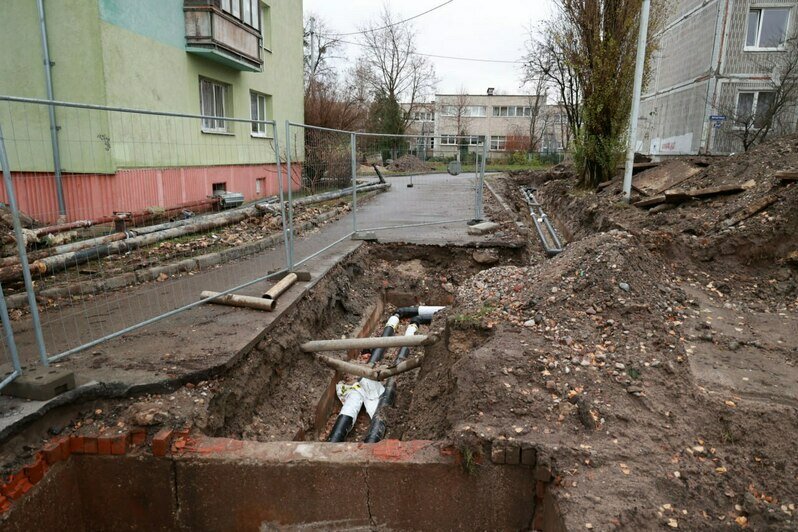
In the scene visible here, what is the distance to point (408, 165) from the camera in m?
16.5

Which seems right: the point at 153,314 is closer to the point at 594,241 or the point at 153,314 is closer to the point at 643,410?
the point at 643,410

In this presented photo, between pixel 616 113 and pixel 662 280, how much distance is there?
30.3ft

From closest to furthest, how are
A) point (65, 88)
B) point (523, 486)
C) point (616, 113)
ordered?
point (523, 486) < point (65, 88) < point (616, 113)

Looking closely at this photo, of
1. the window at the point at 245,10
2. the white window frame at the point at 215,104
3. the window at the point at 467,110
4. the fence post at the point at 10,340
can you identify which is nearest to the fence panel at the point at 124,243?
the fence post at the point at 10,340

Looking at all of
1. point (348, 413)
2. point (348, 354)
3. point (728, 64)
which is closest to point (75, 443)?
point (348, 413)

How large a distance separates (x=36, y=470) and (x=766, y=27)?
22.4 meters

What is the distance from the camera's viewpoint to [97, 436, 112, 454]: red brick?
3217mm

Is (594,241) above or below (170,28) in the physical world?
below

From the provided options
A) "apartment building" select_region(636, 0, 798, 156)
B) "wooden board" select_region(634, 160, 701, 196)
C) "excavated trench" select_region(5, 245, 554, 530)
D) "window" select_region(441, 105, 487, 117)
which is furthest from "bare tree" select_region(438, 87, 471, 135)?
"excavated trench" select_region(5, 245, 554, 530)

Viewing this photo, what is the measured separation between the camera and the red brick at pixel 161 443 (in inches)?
127

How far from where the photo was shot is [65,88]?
8891 millimetres

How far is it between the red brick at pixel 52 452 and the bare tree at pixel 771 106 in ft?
53.2

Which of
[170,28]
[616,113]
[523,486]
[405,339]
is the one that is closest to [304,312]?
[405,339]

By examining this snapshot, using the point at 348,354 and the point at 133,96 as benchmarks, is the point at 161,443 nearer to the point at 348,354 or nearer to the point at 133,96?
the point at 348,354
